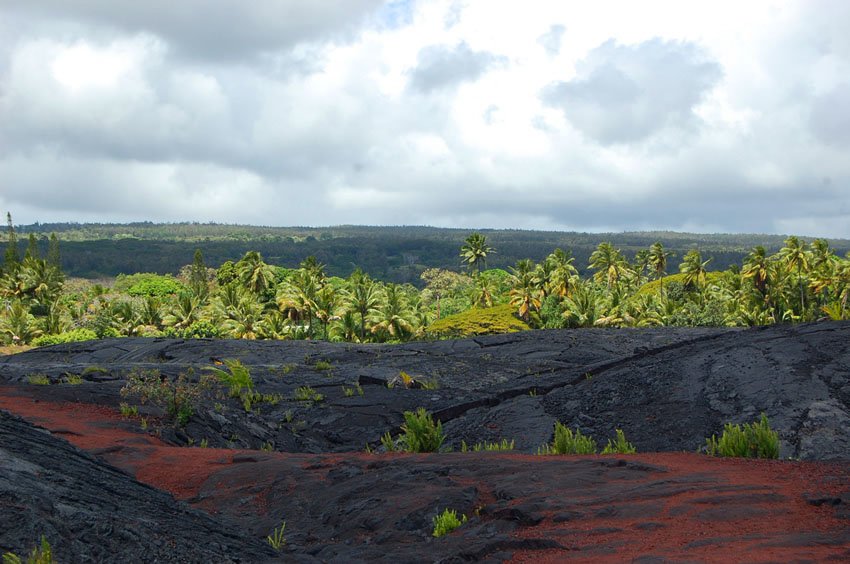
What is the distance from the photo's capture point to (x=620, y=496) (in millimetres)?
9047

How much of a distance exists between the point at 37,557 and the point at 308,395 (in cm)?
2241

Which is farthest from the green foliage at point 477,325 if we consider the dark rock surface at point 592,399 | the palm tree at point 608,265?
the palm tree at point 608,265

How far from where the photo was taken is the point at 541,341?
45469mm

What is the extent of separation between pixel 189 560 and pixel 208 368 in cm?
2809

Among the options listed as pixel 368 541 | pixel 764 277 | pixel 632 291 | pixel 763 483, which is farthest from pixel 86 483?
pixel 632 291

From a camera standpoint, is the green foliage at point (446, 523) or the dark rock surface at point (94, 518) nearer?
the dark rock surface at point (94, 518)

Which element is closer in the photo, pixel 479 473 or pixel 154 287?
pixel 479 473

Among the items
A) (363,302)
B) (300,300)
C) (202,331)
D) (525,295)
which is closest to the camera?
(363,302)

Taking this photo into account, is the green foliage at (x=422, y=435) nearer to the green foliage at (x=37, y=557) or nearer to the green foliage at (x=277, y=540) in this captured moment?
the green foliage at (x=277, y=540)

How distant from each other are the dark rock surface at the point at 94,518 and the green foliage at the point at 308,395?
1769cm

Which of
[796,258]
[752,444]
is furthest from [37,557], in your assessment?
[796,258]

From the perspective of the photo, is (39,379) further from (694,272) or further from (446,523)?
(694,272)

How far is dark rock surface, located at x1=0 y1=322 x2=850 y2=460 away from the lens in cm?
1870

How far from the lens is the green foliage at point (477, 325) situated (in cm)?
6669
